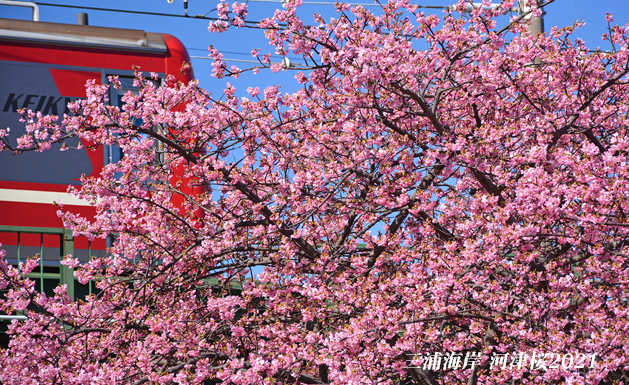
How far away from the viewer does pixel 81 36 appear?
881cm

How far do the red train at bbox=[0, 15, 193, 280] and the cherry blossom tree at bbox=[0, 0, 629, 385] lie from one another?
99.1 inches

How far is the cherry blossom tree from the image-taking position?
485cm

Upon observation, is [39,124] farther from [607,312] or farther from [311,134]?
[607,312]

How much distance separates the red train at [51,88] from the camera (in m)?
8.26

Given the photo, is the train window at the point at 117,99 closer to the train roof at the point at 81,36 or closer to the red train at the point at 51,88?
the red train at the point at 51,88

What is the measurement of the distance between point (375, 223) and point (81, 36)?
18.4ft

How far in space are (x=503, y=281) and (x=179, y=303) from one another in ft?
10.4

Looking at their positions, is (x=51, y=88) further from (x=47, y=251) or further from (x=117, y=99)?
(x=47, y=251)

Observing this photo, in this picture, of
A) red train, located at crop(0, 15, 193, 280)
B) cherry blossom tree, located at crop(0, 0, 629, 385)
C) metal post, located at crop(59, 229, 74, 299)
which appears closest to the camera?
cherry blossom tree, located at crop(0, 0, 629, 385)

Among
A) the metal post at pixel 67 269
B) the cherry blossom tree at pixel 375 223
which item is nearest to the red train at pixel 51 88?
the metal post at pixel 67 269

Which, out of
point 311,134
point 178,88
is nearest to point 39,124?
point 178,88

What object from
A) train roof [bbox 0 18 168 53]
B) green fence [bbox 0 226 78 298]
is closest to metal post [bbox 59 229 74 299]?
green fence [bbox 0 226 78 298]

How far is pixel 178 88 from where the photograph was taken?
6113 millimetres

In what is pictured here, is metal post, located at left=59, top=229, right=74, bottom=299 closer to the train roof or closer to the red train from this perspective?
the red train
